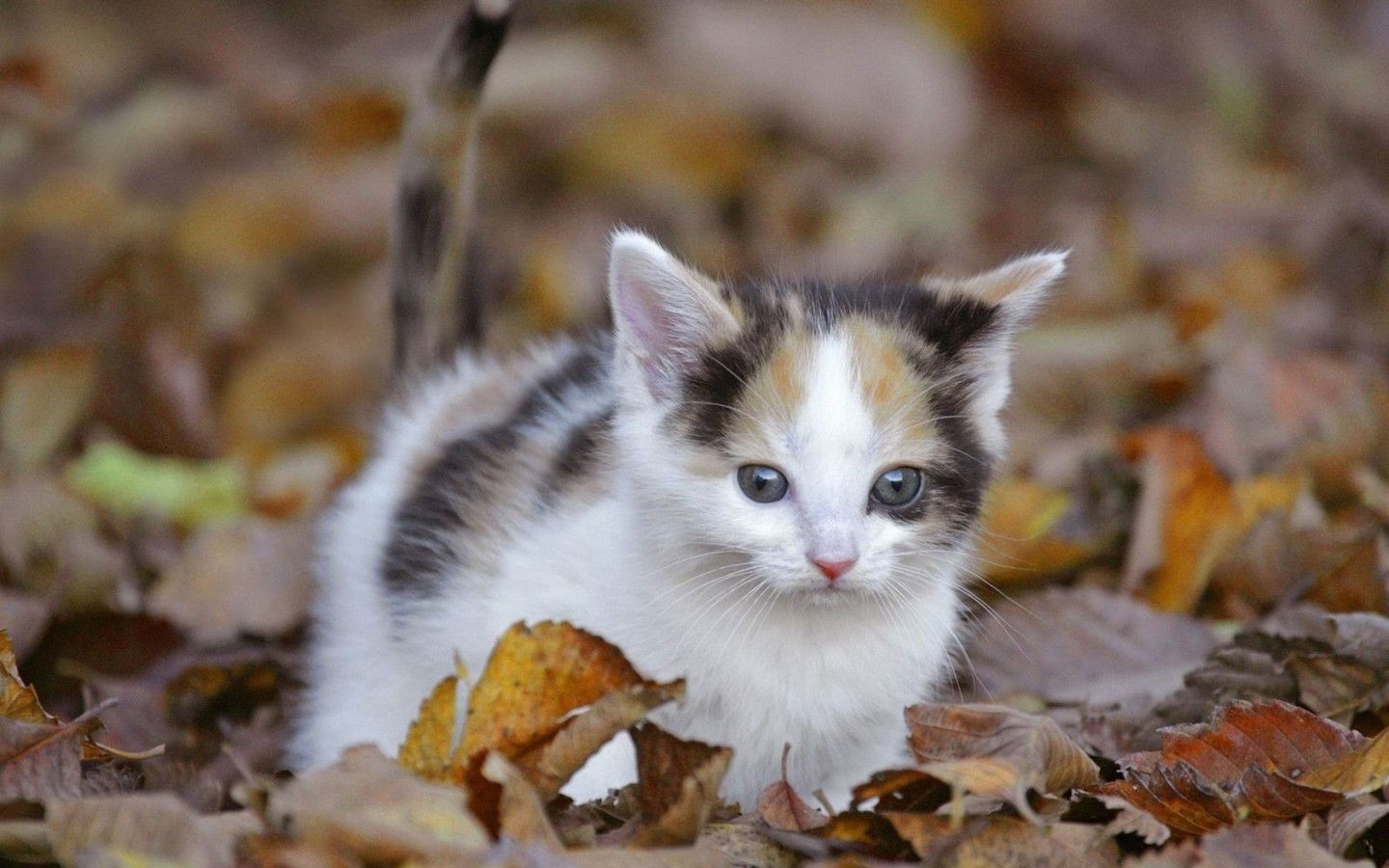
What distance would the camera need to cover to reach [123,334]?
13.8 ft

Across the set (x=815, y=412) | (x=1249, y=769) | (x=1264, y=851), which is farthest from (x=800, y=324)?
(x=1264, y=851)

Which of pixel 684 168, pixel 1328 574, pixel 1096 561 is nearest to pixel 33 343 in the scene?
pixel 684 168

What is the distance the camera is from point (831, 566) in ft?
7.13

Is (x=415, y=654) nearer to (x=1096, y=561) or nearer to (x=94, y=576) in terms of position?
(x=94, y=576)

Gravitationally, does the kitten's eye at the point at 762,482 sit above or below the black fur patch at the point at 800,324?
below

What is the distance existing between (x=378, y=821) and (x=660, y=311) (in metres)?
1.02

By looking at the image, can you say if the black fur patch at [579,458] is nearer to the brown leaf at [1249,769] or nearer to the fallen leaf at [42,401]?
the brown leaf at [1249,769]

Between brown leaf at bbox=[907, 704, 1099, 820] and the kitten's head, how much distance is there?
0.86 ft

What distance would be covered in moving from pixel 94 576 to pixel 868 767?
172cm

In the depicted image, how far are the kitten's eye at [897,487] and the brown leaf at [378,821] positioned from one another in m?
0.86

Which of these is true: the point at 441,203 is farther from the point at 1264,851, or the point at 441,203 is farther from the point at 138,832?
the point at 1264,851

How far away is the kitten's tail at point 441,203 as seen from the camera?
301 cm

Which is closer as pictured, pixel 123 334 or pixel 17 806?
pixel 17 806

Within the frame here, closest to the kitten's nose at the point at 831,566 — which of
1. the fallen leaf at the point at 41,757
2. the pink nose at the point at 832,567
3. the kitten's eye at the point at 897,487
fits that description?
the pink nose at the point at 832,567
